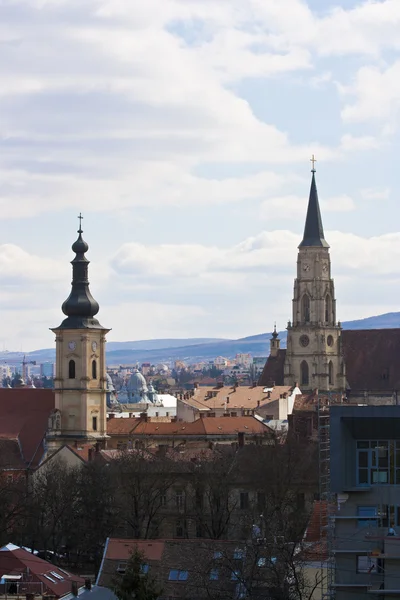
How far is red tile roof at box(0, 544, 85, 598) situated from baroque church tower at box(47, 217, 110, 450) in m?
58.0

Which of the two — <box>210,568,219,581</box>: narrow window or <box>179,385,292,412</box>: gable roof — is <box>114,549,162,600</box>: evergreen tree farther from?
<box>179,385,292,412</box>: gable roof

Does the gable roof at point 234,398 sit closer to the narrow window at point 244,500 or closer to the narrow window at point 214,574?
the narrow window at point 244,500

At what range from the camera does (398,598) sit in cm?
5609

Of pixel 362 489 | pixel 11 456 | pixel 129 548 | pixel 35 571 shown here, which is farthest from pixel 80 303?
pixel 362 489

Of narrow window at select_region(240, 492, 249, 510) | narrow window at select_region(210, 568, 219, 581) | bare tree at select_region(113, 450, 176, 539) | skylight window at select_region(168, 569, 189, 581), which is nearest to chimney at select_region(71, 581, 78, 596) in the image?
skylight window at select_region(168, 569, 189, 581)

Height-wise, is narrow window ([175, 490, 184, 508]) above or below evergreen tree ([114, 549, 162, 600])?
below

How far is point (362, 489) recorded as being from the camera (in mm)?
58031

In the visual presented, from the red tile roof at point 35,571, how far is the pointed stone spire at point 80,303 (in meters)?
59.0

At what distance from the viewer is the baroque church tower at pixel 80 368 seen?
14325 centimetres

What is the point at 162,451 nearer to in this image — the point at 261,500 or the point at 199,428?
the point at 261,500

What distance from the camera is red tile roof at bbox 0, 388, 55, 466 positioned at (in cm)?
14038

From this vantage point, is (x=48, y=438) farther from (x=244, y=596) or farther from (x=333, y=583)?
(x=333, y=583)

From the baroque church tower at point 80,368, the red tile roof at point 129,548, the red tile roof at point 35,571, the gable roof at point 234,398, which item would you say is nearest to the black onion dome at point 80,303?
the baroque church tower at point 80,368

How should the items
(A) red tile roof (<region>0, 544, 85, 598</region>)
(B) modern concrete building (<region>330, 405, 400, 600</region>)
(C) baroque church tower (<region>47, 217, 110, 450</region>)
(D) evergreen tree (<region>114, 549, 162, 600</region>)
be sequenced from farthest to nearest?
1. (C) baroque church tower (<region>47, 217, 110, 450</region>)
2. (A) red tile roof (<region>0, 544, 85, 598</region>)
3. (B) modern concrete building (<region>330, 405, 400, 600</region>)
4. (D) evergreen tree (<region>114, 549, 162, 600</region>)
